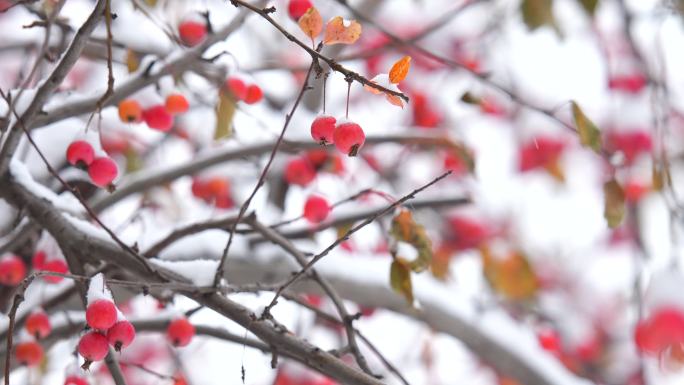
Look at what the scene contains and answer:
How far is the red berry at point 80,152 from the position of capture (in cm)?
153

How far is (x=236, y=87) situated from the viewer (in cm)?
171

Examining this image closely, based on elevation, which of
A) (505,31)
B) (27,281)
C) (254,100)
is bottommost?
(27,281)

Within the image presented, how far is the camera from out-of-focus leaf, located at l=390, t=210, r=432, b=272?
1714 millimetres

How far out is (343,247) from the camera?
240cm

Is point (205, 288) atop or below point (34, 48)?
below

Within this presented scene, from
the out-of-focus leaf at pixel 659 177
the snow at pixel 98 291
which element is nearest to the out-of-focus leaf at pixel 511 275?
the out-of-focus leaf at pixel 659 177

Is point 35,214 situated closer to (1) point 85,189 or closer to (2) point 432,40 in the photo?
(1) point 85,189

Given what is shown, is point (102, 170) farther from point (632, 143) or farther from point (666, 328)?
point (632, 143)

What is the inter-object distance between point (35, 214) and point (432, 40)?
343 centimetres

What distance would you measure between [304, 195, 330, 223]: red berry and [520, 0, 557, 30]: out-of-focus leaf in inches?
43.0

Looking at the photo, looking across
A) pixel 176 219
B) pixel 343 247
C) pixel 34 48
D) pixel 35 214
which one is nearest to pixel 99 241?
pixel 35 214

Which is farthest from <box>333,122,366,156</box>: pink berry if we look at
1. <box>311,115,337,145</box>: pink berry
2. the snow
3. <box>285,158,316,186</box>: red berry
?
<box>285,158,316,186</box>: red berry

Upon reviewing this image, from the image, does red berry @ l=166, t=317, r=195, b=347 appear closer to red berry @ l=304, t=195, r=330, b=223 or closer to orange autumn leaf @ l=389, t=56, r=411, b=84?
red berry @ l=304, t=195, r=330, b=223

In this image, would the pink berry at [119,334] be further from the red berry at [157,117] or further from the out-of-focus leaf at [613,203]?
the out-of-focus leaf at [613,203]
